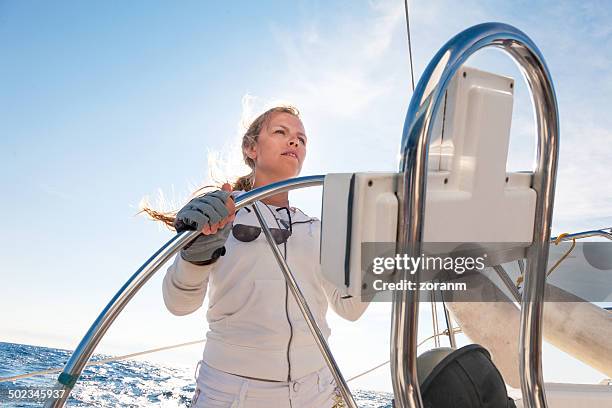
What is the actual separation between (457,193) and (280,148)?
102 cm

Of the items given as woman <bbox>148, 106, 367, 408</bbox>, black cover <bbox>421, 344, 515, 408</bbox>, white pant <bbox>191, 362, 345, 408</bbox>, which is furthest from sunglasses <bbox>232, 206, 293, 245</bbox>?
black cover <bbox>421, 344, 515, 408</bbox>

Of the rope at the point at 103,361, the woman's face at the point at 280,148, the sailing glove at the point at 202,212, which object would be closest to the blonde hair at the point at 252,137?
the woman's face at the point at 280,148

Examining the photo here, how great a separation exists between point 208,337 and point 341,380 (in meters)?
0.44

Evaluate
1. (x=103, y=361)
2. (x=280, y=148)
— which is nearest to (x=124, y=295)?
(x=280, y=148)

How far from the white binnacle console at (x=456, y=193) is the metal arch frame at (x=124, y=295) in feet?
0.60

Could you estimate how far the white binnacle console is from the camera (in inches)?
21.3

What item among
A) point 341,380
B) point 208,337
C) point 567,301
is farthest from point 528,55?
point 567,301

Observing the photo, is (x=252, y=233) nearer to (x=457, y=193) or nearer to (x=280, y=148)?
(x=280, y=148)

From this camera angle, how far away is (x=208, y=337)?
4.42 feet

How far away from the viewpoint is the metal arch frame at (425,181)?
53cm

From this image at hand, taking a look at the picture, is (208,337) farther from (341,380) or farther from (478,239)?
(478,239)

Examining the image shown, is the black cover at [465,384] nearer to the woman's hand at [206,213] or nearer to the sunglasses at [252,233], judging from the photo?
the woman's hand at [206,213]

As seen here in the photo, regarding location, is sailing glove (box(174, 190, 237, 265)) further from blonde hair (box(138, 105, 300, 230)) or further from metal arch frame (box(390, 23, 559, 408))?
blonde hair (box(138, 105, 300, 230))

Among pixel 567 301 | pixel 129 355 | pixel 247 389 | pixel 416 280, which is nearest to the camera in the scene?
pixel 416 280
